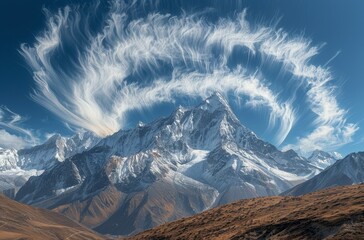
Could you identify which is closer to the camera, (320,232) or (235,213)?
(320,232)

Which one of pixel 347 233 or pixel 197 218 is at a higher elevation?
pixel 197 218

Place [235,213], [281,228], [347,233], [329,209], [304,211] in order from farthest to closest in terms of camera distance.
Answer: [235,213] → [304,211] → [329,209] → [281,228] → [347,233]

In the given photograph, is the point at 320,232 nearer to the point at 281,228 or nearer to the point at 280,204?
the point at 281,228

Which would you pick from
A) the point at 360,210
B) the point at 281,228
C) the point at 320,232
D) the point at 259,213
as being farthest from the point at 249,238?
the point at 259,213

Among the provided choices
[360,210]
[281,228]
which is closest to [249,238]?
[281,228]

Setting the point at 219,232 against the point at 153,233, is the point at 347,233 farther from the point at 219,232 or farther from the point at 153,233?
the point at 153,233

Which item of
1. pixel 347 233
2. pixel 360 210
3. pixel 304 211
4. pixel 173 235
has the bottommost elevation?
pixel 347 233

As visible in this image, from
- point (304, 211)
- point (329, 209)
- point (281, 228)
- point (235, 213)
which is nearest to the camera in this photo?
point (281, 228)
